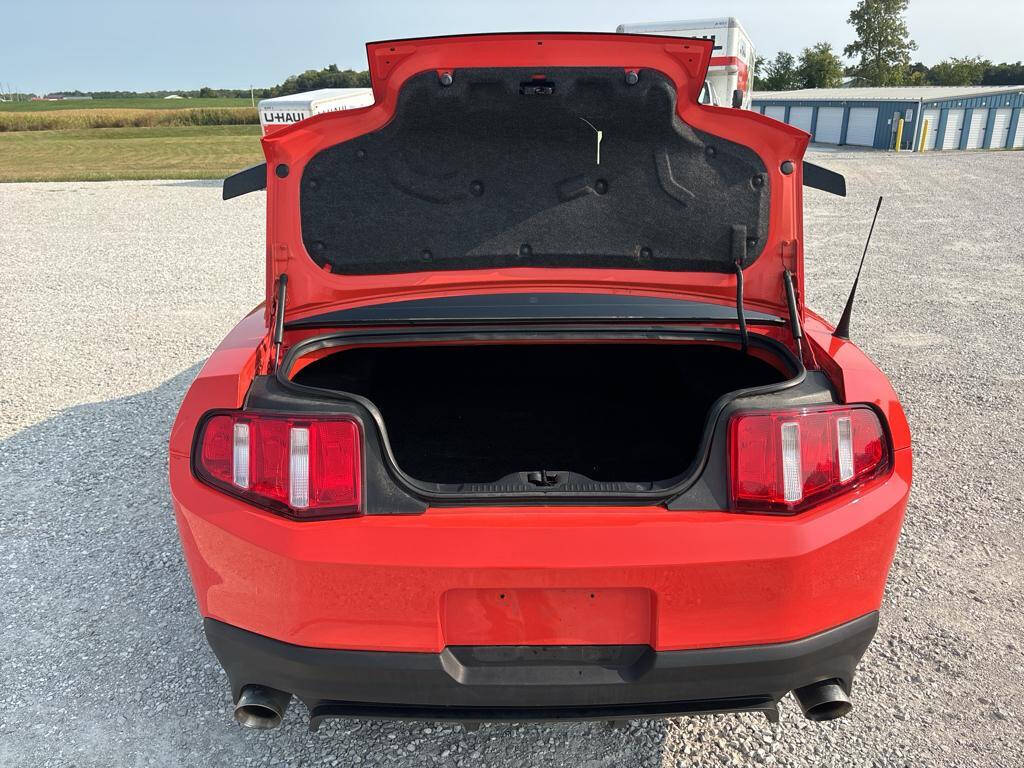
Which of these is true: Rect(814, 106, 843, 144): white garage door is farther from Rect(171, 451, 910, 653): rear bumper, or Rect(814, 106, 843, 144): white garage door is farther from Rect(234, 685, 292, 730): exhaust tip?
Rect(234, 685, 292, 730): exhaust tip

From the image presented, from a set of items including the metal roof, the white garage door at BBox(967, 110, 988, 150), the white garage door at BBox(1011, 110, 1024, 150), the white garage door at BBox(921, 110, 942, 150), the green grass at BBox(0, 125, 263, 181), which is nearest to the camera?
the green grass at BBox(0, 125, 263, 181)

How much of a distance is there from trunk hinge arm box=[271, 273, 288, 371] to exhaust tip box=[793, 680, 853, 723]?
1577 millimetres

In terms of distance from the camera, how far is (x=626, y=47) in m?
2.04

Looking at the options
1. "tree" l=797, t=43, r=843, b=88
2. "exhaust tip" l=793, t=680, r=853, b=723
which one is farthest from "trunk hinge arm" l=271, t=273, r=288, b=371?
"tree" l=797, t=43, r=843, b=88

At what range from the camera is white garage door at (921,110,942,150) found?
2961 centimetres

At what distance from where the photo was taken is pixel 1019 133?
32031 millimetres

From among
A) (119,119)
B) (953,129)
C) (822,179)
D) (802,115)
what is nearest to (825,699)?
(822,179)

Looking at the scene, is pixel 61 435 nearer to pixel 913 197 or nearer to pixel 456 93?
pixel 456 93

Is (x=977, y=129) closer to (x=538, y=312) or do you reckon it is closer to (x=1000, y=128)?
(x=1000, y=128)

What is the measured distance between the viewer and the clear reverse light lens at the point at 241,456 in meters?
1.74

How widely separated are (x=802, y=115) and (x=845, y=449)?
40760 mm

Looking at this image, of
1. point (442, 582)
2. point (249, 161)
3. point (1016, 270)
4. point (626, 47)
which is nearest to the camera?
point (442, 582)

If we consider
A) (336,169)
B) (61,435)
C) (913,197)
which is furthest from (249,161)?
(336,169)

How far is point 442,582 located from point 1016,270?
9291 mm
